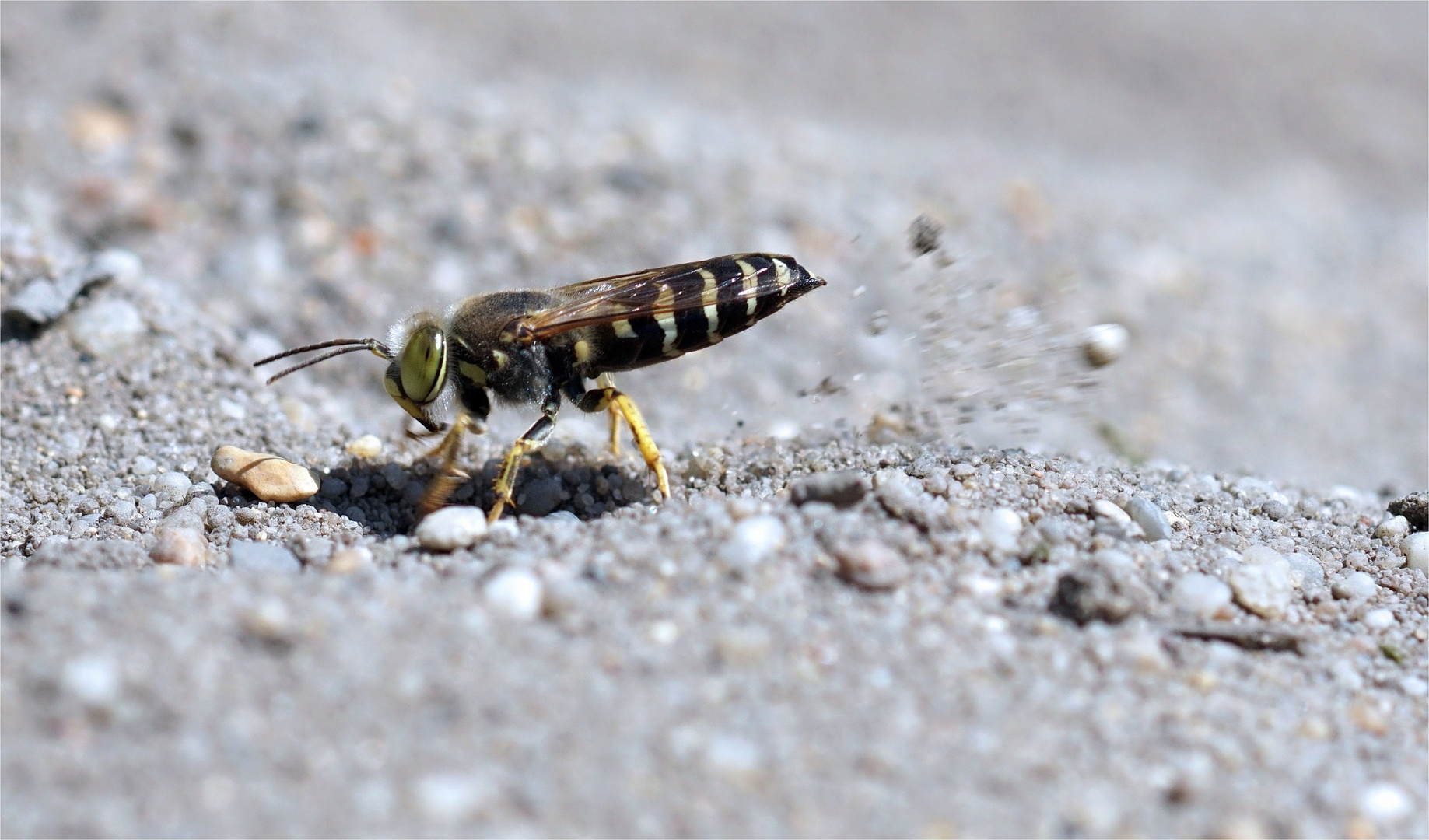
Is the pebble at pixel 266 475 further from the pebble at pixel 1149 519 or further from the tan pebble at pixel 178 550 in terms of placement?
the pebble at pixel 1149 519

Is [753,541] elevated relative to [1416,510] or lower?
elevated

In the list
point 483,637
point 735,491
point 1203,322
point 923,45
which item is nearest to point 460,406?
point 735,491

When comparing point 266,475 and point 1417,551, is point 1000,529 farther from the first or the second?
point 266,475

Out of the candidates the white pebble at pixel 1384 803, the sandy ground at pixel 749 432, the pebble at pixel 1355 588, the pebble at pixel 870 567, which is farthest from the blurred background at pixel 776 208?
the white pebble at pixel 1384 803

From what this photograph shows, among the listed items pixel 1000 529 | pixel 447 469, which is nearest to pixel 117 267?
pixel 447 469

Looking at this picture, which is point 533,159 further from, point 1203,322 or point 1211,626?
point 1211,626
